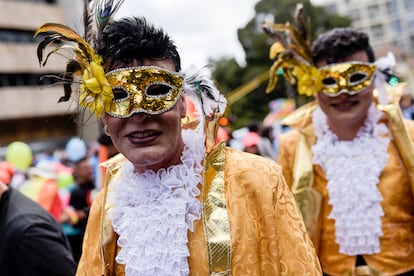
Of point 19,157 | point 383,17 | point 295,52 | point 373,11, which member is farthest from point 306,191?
point 373,11

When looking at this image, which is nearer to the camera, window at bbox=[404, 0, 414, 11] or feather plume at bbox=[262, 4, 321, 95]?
feather plume at bbox=[262, 4, 321, 95]

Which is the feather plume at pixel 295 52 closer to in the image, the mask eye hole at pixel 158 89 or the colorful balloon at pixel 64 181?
the mask eye hole at pixel 158 89

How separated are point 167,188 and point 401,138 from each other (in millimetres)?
1571

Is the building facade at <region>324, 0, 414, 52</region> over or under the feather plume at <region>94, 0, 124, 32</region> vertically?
over

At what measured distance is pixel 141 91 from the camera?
2.05m

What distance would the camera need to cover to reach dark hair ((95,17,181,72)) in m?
2.06

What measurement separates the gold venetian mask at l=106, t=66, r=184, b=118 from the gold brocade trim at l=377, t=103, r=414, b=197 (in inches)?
61.4

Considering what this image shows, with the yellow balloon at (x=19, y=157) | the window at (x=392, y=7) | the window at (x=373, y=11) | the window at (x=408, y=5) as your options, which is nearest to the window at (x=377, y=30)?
the window at (x=373, y=11)

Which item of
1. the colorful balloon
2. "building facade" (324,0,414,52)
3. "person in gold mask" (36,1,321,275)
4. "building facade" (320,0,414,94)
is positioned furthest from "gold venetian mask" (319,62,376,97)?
"building facade" (324,0,414,52)

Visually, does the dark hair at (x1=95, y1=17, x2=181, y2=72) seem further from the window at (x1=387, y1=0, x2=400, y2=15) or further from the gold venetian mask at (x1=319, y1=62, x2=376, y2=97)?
the window at (x1=387, y1=0, x2=400, y2=15)

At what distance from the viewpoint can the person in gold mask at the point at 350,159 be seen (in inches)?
119

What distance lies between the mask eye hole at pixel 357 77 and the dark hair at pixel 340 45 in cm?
15

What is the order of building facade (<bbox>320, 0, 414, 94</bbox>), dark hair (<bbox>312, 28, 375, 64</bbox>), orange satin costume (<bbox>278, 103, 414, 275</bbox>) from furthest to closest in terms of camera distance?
building facade (<bbox>320, 0, 414, 94</bbox>)
dark hair (<bbox>312, 28, 375, 64</bbox>)
orange satin costume (<bbox>278, 103, 414, 275</bbox>)

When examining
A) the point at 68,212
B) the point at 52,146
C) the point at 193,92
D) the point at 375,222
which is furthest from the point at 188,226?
the point at 52,146
